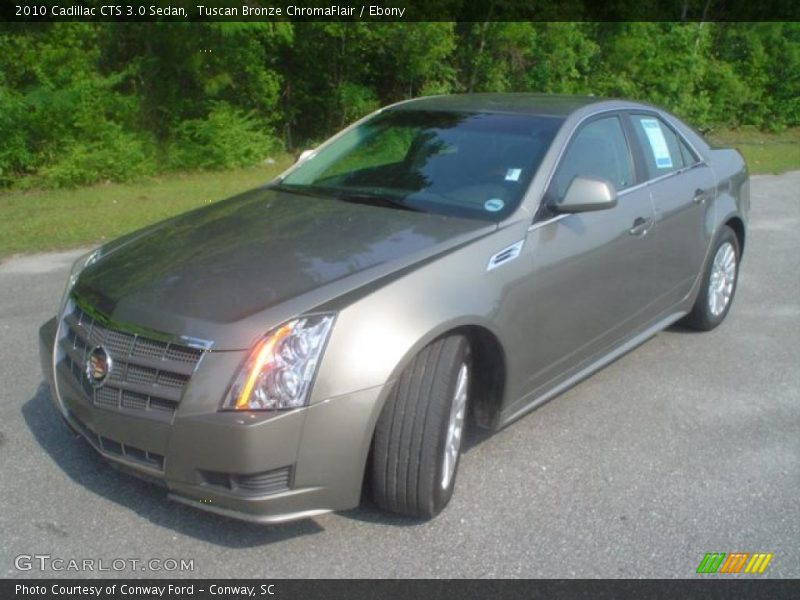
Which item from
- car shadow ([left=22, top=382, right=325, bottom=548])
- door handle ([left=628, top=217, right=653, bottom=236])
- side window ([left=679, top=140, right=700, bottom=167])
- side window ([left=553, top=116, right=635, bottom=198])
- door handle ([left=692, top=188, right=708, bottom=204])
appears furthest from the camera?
side window ([left=679, top=140, right=700, bottom=167])

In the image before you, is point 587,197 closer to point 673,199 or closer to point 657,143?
point 673,199

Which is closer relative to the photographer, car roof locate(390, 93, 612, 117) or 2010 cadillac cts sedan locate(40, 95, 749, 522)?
2010 cadillac cts sedan locate(40, 95, 749, 522)

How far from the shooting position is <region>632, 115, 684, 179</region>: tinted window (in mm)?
5172

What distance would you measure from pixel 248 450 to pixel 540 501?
141cm

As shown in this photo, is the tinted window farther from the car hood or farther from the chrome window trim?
the car hood

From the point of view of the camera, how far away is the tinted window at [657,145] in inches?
204

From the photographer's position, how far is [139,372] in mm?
3234

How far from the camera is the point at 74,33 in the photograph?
13.2 meters

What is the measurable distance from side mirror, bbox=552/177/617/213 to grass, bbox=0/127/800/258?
20.0 feet

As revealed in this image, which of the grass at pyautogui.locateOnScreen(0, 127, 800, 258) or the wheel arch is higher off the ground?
the wheel arch

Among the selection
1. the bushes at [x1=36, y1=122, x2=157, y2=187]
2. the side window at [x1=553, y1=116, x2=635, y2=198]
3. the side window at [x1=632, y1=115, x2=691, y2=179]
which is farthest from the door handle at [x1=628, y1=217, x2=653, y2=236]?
the bushes at [x1=36, y1=122, x2=157, y2=187]

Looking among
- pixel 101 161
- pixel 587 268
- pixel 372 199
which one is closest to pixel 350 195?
pixel 372 199


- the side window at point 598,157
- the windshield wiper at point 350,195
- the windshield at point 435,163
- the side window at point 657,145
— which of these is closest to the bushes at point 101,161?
the windshield at point 435,163
